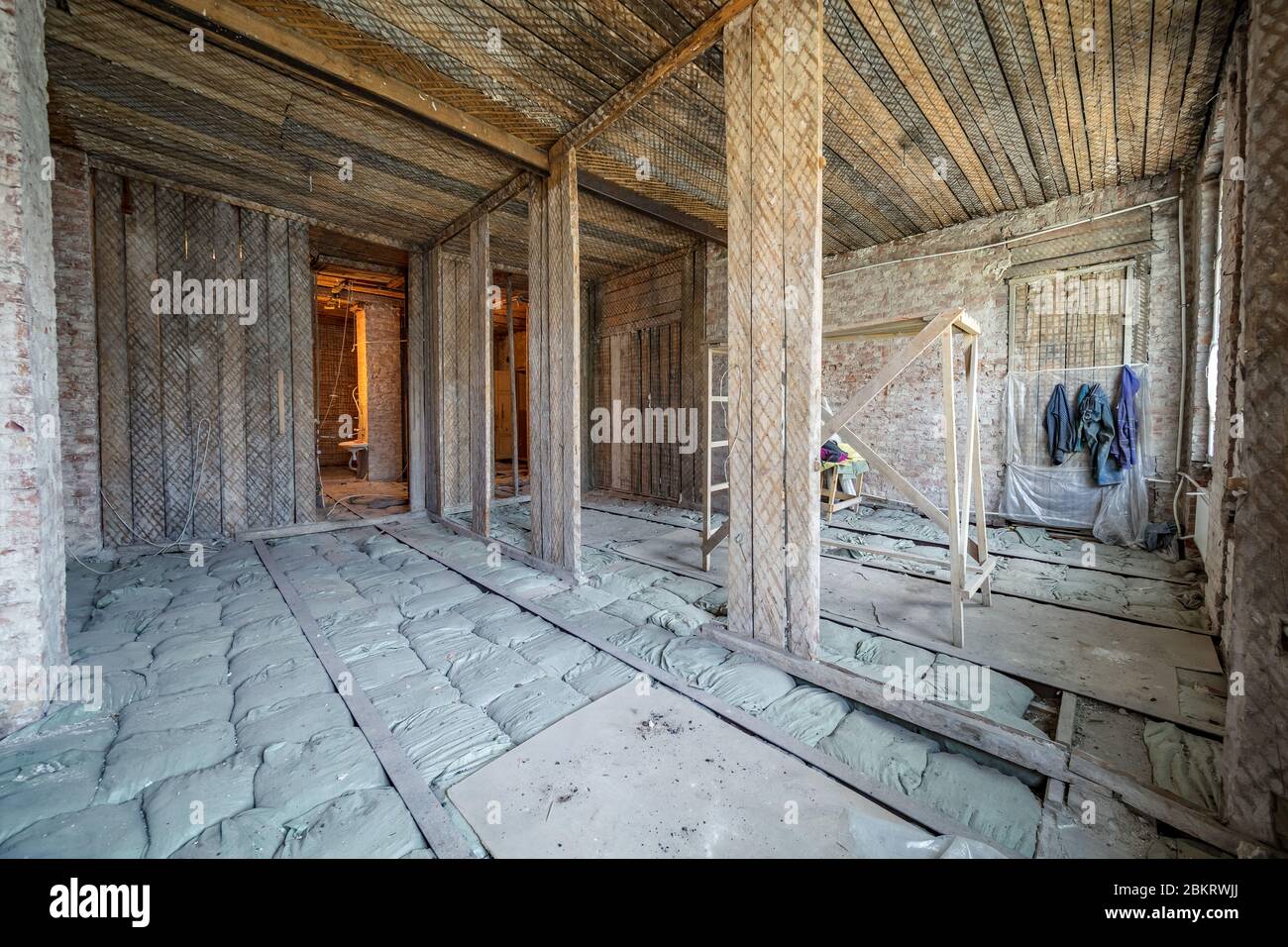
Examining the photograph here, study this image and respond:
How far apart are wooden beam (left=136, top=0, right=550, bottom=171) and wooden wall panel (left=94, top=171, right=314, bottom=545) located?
3.60 meters

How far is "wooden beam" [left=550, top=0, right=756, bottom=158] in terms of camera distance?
332cm

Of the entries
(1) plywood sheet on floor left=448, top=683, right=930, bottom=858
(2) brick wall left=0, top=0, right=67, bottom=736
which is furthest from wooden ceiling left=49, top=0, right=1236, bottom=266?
(1) plywood sheet on floor left=448, top=683, right=930, bottom=858

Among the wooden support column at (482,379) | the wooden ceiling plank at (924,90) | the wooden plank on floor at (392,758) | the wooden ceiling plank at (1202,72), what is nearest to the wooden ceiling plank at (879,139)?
the wooden ceiling plank at (924,90)

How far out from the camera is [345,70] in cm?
383

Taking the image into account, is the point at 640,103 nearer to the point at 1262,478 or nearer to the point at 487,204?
the point at 487,204

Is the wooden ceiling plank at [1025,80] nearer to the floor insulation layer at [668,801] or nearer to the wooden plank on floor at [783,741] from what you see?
the wooden plank on floor at [783,741]

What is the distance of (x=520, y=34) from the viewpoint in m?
3.55

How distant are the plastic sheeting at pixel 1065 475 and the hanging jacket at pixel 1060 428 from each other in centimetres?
9

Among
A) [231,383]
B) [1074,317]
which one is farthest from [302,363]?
[1074,317]

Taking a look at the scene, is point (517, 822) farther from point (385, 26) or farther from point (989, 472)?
point (989, 472)

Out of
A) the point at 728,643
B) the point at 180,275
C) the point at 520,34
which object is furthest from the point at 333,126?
the point at 728,643

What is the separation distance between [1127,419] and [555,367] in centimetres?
664
